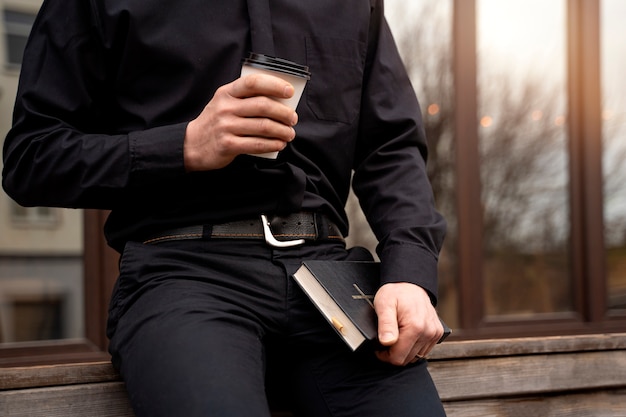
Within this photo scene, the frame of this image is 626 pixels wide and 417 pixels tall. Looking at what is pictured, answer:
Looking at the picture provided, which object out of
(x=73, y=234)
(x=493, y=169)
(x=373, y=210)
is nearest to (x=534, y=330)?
(x=493, y=169)

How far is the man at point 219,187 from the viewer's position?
4.05 ft

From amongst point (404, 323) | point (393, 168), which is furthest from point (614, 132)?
point (404, 323)

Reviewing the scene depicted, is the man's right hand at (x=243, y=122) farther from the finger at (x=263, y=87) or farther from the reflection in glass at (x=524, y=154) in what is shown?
the reflection in glass at (x=524, y=154)

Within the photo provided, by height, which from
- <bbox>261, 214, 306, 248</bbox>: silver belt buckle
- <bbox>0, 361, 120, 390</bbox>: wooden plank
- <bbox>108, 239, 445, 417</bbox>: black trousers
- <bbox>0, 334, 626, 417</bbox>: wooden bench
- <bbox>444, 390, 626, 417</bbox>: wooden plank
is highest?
<bbox>261, 214, 306, 248</bbox>: silver belt buckle

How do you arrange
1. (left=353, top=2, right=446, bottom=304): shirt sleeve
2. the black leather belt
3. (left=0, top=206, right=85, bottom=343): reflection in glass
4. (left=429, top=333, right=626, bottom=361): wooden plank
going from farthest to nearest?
(left=0, top=206, right=85, bottom=343): reflection in glass < (left=429, top=333, right=626, bottom=361): wooden plank < (left=353, top=2, right=446, bottom=304): shirt sleeve < the black leather belt

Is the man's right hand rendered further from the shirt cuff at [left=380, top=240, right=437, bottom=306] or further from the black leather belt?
the shirt cuff at [left=380, top=240, right=437, bottom=306]

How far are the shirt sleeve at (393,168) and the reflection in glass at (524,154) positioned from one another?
290 cm

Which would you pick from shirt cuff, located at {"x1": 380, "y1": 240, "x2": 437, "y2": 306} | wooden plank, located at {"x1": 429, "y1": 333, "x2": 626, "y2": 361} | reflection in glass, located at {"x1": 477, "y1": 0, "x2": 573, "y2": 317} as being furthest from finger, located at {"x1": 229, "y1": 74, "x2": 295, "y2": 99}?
reflection in glass, located at {"x1": 477, "y1": 0, "x2": 573, "y2": 317}

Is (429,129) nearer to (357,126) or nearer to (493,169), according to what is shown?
(493,169)

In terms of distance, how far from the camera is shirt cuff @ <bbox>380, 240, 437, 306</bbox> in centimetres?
139

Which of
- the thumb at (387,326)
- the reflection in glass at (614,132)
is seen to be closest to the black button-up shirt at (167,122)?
the thumb at (387,326)

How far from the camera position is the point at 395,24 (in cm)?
427

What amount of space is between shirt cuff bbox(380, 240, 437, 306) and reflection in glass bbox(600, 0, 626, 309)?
11.3 ft

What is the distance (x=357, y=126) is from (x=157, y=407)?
74 cm
